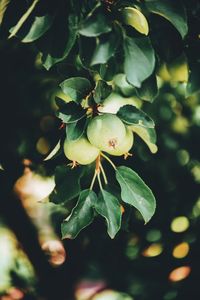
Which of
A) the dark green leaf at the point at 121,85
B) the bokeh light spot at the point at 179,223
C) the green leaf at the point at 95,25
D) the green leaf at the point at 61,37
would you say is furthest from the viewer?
the bokeh light spot at the point at 179,223

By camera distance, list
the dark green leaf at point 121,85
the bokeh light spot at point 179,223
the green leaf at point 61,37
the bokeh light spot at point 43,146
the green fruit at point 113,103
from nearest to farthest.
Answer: the green leaf at point 61,37, the green fruit at point 113,103, the dark green leaf at point 121,85, the bokeh light spot at point 43,146, the bokeh light spot at point 179,223

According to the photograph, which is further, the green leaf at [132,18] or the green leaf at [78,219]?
the green leaf at [78,219]

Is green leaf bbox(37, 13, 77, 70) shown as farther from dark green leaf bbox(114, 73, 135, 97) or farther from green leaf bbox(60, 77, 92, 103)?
dark green leaf bbox(114, 73, 135, 97)

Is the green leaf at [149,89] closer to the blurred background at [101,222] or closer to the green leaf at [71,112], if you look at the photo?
the green leaf at [71,112]

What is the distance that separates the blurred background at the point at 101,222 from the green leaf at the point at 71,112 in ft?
1.29

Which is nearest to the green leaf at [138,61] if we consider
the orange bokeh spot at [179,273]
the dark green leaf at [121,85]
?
the dark green leaf at [121,85]

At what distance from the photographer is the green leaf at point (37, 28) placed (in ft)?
1.84

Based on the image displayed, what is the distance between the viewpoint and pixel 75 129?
0.66 metres

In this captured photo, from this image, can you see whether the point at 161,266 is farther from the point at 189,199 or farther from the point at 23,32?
the point at 23,32

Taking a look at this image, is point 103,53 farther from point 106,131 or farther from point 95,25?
point 106,131

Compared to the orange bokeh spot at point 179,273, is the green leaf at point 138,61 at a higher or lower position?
higher

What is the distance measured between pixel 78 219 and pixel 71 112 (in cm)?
21

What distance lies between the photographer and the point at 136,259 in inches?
54.1

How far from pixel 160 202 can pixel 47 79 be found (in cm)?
55
